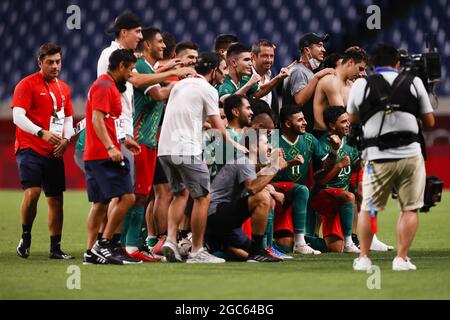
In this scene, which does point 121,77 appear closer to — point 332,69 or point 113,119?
point 113,119

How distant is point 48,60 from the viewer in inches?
366

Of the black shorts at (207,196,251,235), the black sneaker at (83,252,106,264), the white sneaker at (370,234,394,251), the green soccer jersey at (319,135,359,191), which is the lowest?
the white sneaker at (370,234,394,251)

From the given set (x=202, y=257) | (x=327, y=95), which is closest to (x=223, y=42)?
(x=327, y=95)

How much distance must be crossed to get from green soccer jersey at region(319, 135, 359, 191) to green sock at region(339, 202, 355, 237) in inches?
8.0

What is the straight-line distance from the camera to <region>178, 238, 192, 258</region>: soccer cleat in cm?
895

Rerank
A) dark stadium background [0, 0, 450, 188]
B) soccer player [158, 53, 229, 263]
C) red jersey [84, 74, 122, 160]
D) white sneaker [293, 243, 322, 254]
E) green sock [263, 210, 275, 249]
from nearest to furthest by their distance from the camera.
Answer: red jersey [84, 74, 122, 160] < soccer player [158, 53, 229, 263] < green sock [263, 210, 275, 249] < white sneaker [293, 243, 322, 254] < dark stadium background [0, 0, 450, 188]

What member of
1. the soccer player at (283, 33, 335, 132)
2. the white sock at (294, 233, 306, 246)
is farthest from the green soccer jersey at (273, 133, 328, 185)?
the white sock at (294, 233, 306, 246)

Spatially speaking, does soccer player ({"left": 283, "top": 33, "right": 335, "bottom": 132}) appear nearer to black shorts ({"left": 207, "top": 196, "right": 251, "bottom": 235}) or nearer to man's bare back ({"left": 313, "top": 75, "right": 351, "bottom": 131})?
man's bare back ({"left": 313, "top": 75, "right": 351, "bottom": 131})

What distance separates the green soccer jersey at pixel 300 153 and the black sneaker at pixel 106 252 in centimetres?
229

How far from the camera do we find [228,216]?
8820 millimetres

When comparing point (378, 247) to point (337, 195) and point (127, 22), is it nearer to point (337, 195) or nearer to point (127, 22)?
point (337, 195)

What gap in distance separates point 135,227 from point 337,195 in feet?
6.99

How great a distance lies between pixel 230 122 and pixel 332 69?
1770 mm
